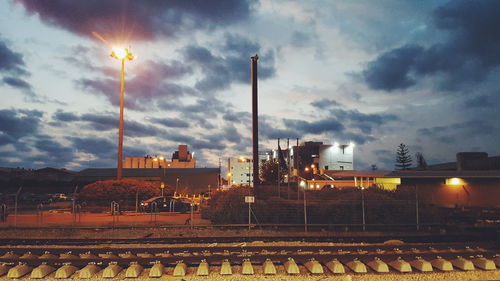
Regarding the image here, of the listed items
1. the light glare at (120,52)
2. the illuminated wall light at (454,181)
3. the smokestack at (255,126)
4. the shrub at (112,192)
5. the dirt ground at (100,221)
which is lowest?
the dirt ground at (100,221)

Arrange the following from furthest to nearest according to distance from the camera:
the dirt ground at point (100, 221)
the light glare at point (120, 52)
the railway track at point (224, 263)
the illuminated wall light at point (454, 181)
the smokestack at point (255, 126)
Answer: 1. the light glare at point (120, 52)
2. the illuminated wall light at point (454, 181)
3. the smokestack at point (255, 126)
4. the dirt ground at point (100, 221)
5. the railway track at point (224, 263)

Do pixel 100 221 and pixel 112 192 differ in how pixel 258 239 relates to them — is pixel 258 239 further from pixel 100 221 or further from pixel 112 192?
pixel 112 192

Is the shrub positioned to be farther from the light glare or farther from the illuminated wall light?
the illuminated wall light

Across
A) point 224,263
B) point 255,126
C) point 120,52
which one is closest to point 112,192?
point 120,52

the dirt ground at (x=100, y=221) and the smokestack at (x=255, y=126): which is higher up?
the smokestack at (x=255, y=126)

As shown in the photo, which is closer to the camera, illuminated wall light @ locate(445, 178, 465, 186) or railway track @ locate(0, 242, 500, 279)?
railway track @ locate(0, 242, 500, 279)

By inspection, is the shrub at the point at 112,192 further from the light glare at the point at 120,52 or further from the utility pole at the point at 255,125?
the utility pole at the point at 255,125

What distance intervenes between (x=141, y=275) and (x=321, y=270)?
4.30m

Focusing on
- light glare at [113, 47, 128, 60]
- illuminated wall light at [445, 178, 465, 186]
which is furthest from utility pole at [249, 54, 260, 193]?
illuminated wall light at [445, 178, 465, 186]

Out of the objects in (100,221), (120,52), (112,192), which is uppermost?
(120,52)

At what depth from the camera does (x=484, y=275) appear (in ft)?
28.1

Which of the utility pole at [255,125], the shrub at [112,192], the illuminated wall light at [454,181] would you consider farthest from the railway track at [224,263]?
the illuminated wall light at [454,181]

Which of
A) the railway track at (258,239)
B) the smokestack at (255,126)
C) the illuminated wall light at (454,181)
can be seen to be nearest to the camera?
the railway track at (258,239)

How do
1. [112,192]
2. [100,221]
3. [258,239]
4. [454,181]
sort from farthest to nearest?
[112,192] < [454,181] < [100,221] < [258,239]
